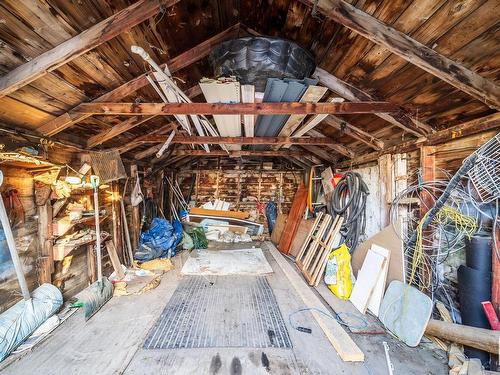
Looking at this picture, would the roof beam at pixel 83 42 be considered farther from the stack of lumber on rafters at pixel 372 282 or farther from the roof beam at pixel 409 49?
the stack of lumber on rafters at pixel 372 282

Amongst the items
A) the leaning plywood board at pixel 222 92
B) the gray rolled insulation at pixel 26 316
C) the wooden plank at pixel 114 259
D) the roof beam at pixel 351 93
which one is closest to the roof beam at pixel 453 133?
the roof beam at pixel 351 93

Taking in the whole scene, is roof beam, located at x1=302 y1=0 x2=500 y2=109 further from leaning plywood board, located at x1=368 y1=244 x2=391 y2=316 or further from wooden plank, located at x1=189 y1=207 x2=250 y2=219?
wooden plank, located at x1=189 y1=207 x2=250 y2=219

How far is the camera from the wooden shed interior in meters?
1.60

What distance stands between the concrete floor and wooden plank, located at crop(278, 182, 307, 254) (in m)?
2.96

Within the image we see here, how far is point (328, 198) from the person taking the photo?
5.28 m

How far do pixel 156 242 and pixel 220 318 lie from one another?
284 centimetres

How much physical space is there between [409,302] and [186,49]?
11.2 ft

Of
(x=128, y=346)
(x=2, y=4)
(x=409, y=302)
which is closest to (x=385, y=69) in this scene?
(x=409, y=302)

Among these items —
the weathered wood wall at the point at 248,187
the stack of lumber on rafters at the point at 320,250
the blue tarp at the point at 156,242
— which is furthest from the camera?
the weathered wood wall at the point at 248,187

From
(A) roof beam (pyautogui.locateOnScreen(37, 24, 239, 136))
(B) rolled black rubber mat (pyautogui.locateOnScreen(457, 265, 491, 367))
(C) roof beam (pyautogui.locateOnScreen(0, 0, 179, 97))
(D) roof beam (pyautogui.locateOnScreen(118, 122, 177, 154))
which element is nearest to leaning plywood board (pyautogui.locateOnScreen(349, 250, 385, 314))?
(B) rolled black rubber mat (pyautogui.locateOnScreen(457, 265, 491, 367))

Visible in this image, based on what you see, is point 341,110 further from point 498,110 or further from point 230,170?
point 230,170

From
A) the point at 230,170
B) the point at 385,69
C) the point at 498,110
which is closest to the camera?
the point at 498,110

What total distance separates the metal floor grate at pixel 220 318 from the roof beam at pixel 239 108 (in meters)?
2.23

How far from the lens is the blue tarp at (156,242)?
4617 mm
